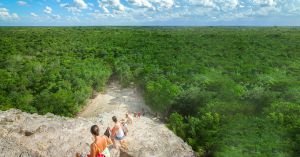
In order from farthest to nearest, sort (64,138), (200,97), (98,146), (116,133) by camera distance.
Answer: (200,97) → (64,138) → (116,133) → (98,146)

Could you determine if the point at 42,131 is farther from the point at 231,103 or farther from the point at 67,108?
the point at 231,103

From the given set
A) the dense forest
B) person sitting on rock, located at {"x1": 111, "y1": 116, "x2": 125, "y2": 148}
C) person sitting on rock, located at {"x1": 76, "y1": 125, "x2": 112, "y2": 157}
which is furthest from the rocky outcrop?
person sitting on rock, located at {"x1": 76, "y1": 125, "x2": 112, "y2": 157}

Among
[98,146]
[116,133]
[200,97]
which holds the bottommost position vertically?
[200,97]

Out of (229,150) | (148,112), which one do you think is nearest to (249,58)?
(148,112)

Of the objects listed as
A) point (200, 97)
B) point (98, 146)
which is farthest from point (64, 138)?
point (200, 97)

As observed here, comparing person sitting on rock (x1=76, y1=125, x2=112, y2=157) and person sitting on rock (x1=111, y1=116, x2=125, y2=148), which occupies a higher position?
person sitting on rock (x1=76, y1=125, x2=112, y2=157)

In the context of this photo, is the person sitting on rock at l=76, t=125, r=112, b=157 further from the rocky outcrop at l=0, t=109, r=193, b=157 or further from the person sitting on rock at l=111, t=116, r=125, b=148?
the person sitting on rock at l=111, t=116, r=125, b=148

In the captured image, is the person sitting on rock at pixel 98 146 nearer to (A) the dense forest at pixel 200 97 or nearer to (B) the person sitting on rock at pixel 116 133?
(B) the person sitting on rock at pixel 116 133

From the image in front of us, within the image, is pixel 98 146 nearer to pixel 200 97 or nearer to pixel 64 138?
pixel 64 138
